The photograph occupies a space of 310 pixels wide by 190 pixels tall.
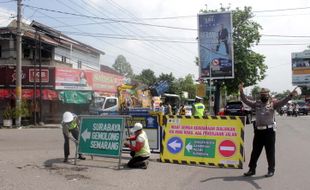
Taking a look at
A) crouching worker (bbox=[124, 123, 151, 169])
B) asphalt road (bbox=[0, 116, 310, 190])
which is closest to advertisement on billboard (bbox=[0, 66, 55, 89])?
asphalt road (bbox=[0, 116, 310, 190])

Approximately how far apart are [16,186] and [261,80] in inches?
1971

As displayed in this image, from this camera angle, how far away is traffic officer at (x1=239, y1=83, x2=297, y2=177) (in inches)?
373

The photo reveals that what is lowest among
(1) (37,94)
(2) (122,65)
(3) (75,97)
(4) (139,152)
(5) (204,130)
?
(4) (139,152)

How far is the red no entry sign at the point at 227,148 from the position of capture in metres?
10.9

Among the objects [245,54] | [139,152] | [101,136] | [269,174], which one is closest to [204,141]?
[139,152]

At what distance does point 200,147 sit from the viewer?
11.2 meters

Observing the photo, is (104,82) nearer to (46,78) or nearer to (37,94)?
(46,78)

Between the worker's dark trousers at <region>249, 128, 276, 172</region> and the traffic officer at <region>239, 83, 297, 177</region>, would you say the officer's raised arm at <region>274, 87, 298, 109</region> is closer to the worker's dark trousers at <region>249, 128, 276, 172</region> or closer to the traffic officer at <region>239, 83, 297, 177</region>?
the traffic officer at <region>239, 83, 297, 177</region>

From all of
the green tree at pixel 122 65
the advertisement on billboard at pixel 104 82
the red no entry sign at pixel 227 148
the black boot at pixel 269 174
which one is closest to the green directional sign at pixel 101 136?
the red no entry sign at pixel 227 148

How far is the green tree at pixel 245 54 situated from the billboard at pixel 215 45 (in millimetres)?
9645

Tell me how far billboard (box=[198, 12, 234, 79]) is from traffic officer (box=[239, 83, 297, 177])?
107 feet

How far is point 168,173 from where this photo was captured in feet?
32.7

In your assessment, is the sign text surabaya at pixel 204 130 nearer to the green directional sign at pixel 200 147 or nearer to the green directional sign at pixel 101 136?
the green directional sign at pixel 200 147

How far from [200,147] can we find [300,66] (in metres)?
89.9
